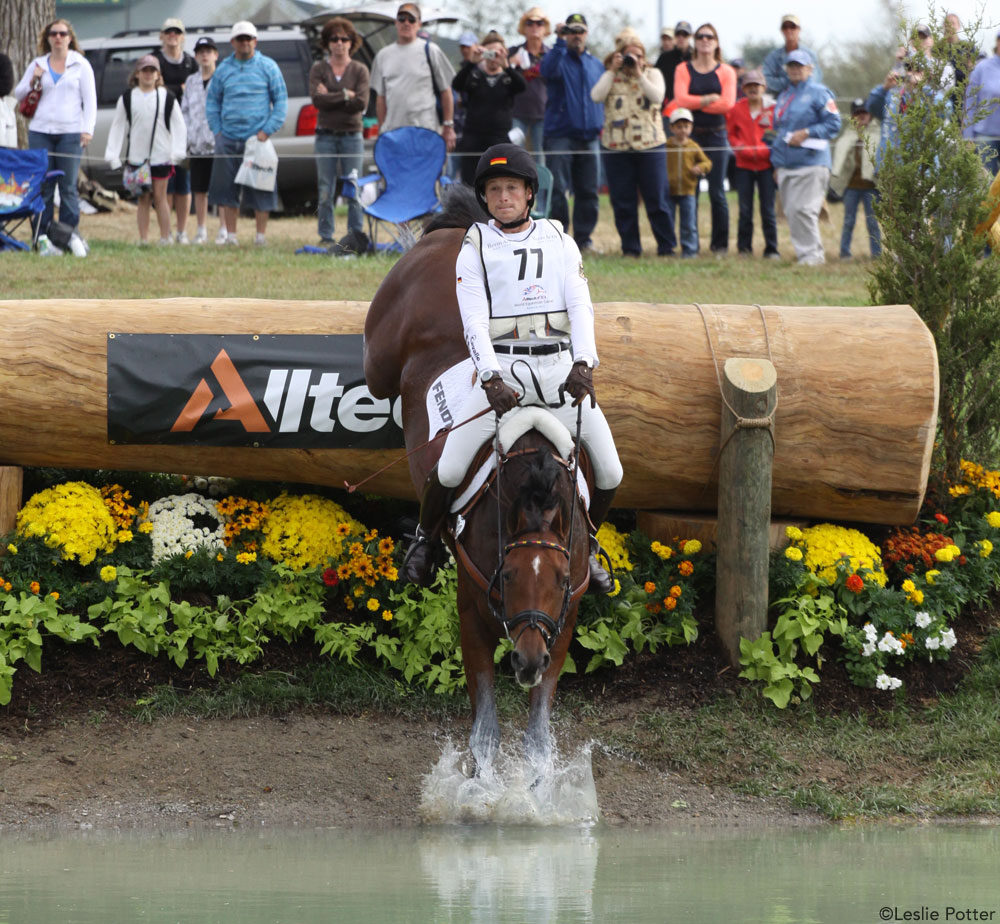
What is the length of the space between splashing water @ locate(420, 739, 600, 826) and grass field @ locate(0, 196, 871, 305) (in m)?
6.01

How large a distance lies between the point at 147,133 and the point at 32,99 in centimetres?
113

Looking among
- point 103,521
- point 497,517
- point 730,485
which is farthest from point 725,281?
point 497,517

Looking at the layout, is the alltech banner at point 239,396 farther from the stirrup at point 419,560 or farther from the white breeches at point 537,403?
the white breeches at point 537,403

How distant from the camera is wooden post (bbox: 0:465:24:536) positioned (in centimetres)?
751

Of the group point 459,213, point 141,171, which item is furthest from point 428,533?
point 141,171

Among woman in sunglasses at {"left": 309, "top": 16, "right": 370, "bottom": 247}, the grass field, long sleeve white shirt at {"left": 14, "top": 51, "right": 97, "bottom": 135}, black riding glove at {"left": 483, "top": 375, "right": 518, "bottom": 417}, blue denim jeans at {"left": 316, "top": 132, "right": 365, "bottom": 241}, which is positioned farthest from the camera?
blue denim jeans at {"left": 316, "top": 132, "right": 365, "bottom": 241}

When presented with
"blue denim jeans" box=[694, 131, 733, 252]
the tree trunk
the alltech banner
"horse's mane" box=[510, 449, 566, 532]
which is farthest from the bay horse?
the tree trunk

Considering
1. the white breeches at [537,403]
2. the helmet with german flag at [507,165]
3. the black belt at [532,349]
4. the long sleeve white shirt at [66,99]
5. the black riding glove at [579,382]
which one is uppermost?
the long sleeve white shirt at [66,99]

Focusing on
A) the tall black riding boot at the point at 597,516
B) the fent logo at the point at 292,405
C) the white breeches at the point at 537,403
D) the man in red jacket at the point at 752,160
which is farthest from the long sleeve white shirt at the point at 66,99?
the tall black riding boot at the point at 597,516

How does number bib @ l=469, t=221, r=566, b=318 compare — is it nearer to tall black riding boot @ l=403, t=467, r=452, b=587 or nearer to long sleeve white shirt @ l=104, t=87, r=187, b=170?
tall black riding boot @ l=403, t=467, r=452, b=587

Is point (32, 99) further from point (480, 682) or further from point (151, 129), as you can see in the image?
point (480, 682)

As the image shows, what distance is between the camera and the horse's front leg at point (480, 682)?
19.6ft

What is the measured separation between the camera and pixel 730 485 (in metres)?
7.17

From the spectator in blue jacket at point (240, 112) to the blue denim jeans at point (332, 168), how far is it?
0.50 metres
